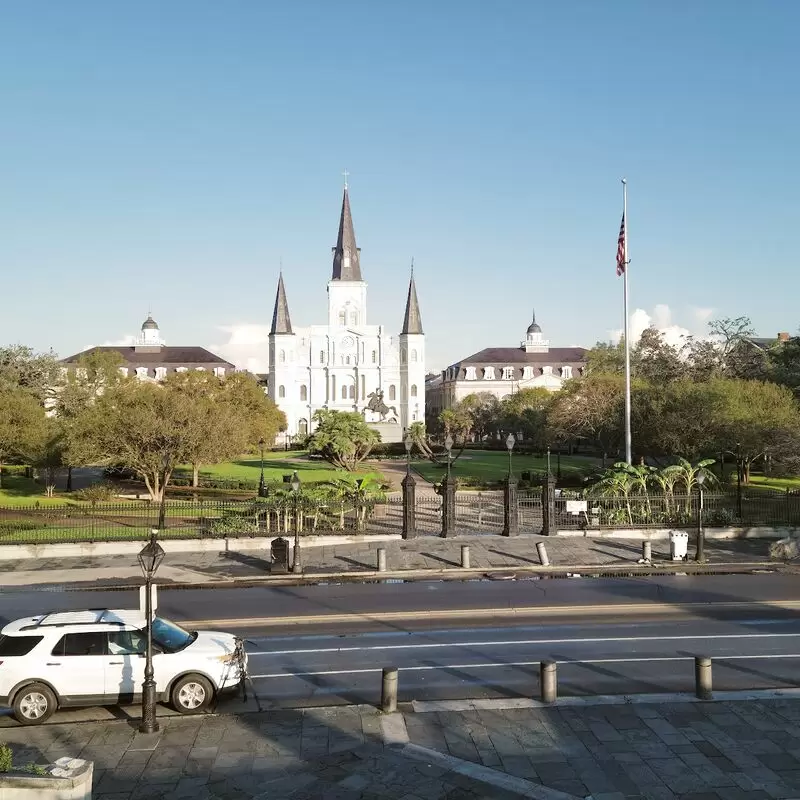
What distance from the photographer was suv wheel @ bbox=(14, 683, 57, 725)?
36.9 ft

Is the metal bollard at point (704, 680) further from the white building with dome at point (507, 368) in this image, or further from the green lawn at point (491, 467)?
the white building with dome at point (507, 368)

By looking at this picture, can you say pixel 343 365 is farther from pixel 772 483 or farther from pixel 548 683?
pixel 548 683

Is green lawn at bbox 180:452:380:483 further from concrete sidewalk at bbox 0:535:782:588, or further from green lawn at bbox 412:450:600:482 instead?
concrete sidewalk at bbox 0:535:782:588

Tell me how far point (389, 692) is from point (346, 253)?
110059mm

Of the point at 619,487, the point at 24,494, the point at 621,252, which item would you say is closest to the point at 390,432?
the point at 24,494

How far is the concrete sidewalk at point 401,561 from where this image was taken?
23.1m

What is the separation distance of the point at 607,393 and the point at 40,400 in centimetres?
4172

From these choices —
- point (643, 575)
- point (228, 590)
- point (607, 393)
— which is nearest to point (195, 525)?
point (228, 590)

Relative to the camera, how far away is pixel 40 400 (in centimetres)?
5844

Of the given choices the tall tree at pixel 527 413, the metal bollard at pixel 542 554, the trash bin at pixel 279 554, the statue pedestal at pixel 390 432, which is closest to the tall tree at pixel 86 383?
the trash bin at pixel 279 554

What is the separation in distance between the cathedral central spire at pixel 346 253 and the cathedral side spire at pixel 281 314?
9025 millimetres

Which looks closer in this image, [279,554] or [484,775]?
[484,775]

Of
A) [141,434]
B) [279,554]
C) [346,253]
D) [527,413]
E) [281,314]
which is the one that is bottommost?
[279,554]

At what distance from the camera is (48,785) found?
7750mm
